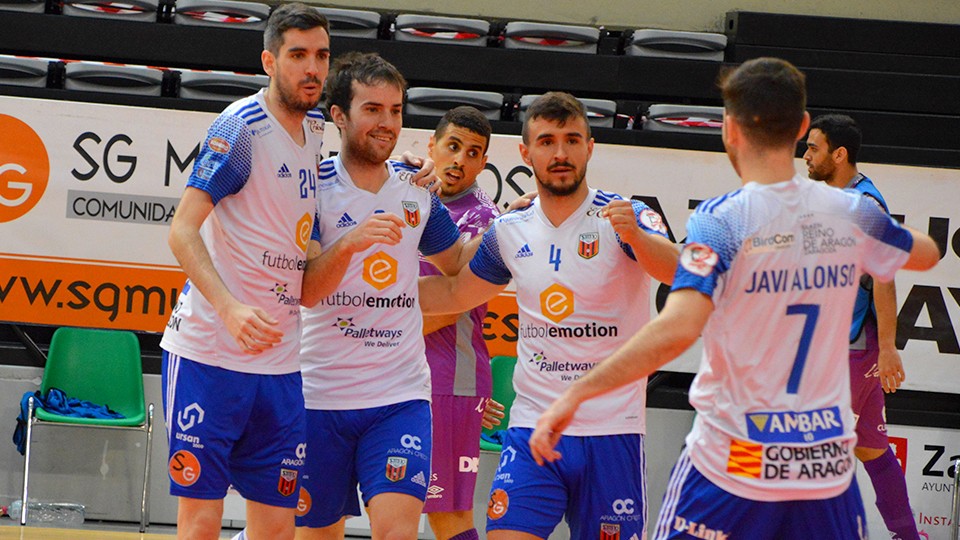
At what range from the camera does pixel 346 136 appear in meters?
4.86

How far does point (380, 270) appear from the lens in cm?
478

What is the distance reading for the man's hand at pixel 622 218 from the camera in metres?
4.11

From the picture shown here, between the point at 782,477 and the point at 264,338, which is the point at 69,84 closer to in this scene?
the point at 264,338

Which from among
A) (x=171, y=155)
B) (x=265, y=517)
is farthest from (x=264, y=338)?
(x=171, y=155)

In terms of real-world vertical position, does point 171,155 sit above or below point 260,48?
below

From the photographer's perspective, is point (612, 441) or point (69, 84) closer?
point (612, 441)

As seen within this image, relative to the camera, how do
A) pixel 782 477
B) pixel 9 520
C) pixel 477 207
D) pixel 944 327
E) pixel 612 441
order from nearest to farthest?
pixel 782 477, pixel 612 441, pixel 477 207, pixel 9 520, pixel 944 327

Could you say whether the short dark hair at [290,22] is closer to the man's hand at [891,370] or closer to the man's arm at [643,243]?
the man's arm at [643,243]

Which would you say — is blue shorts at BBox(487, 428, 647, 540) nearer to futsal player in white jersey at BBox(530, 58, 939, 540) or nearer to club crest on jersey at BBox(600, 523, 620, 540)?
club crest on jersey at BBox(600, 523, 620, 540)

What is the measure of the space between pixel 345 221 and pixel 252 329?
1.08 m

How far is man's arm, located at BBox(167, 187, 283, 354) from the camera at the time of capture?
12.5 ft

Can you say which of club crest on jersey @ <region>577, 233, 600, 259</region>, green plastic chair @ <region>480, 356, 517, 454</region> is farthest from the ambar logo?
green plastic chair @ <region>480, 356, 517, 454</region>

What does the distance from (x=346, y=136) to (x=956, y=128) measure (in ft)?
21.6

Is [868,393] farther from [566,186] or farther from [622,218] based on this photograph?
[622,218]
